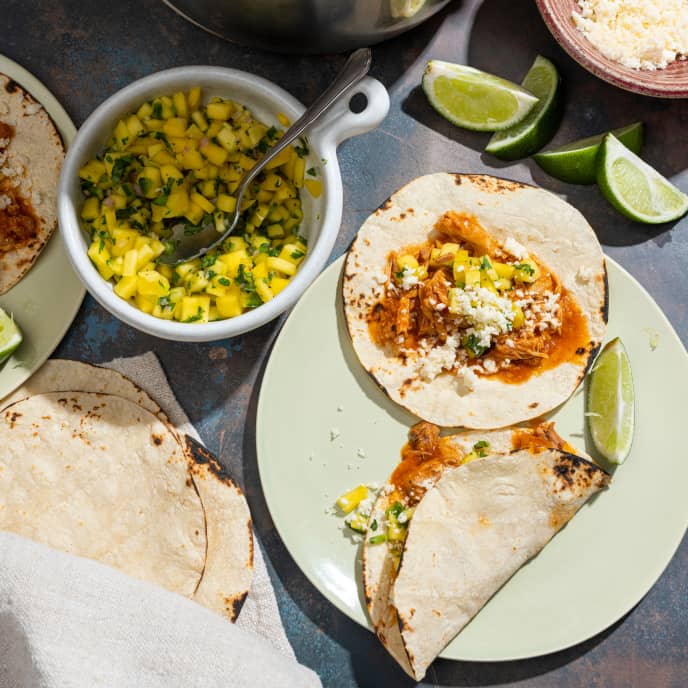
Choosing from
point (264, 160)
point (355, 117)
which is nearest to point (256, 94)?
point (264, 160)

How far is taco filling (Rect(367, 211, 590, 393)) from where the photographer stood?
2367 mm

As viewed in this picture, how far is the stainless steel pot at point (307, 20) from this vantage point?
1.96m

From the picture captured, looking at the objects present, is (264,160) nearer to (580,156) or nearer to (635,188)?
(580,156)

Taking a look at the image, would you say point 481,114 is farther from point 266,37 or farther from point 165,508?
point 165,508

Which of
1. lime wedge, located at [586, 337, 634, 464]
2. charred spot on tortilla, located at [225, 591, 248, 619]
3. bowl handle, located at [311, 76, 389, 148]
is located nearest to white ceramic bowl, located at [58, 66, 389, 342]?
bowl handle, located at [311, 76, 389, 148]

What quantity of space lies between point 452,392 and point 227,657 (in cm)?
106

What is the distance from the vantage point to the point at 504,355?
7.93ft

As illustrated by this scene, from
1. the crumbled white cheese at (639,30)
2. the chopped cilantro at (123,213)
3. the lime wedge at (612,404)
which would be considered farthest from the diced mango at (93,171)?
the lime wedge at (612,404)

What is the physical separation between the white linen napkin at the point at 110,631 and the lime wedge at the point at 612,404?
3.96 ft

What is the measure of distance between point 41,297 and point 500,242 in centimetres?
148

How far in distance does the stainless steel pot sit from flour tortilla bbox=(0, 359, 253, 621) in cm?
113

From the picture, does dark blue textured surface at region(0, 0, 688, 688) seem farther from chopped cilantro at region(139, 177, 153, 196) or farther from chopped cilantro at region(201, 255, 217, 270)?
chopped cilantro at region(139, 177, 153, 196)

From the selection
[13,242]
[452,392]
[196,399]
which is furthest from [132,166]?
[452,392]

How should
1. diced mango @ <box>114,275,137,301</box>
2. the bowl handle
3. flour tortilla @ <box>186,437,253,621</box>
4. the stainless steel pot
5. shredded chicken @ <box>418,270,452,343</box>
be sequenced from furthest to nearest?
flour tortilla @ <box>186,437,253,621</box>
shredded chicken @ <box>418,270,452,343</box>
diced mango @ <box>114,275,137,301</box>
the bowl handle
the stainless steel pot
